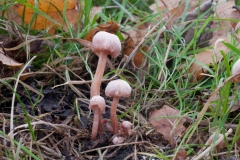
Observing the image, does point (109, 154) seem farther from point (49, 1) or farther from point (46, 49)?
point (49, 1)

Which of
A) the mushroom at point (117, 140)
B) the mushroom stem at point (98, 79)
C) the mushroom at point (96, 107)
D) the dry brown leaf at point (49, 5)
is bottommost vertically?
the mushroom at point (117, 140)

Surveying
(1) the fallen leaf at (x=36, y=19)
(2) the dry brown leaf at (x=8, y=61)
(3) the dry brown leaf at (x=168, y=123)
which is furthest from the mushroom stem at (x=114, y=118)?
(1) the fallen leaf at (x=36, y=19)

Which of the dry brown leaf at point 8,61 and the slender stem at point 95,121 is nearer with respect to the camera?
the slender stem at point 95,121

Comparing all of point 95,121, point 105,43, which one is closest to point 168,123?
point 95,121

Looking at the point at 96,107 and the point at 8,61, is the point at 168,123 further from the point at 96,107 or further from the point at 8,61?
the point at 8,61

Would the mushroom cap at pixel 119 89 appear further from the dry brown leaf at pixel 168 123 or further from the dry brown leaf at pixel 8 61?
the dry brown leaf at pixel 8 61

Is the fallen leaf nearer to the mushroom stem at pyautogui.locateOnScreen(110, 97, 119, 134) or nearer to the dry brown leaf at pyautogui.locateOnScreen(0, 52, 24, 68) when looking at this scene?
the dry brown leaf at pyautogui.locateOnScreen(0, 52, 24, 68)

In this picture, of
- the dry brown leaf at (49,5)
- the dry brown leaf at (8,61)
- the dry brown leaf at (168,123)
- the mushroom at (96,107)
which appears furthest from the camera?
the dry brown leaf at (49,5)
